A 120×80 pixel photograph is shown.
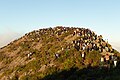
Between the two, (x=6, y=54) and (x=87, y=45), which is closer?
(x=87, y=45)

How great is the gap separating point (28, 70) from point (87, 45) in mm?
24244

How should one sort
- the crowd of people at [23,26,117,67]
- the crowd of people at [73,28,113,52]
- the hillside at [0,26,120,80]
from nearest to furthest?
the hillside at [0,26,120,80] → the crowd of people at [23,26,117,67] → the crowd of people at [73,28,113,52]

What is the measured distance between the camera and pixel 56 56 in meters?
130

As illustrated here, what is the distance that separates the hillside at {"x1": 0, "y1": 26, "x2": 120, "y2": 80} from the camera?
108 metres

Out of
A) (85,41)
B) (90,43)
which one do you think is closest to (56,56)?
(90,43)

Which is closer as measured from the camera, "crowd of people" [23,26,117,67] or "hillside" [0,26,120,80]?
"hillside" [0,26,120,80]

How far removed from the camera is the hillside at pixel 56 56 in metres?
108

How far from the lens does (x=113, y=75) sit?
92000 millimetres

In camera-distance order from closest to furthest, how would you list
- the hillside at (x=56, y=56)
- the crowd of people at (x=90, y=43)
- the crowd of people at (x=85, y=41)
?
the hillside at (x=56, y=56) → the crowd of people at (x=85, y=41) → the crowd of people at (x=90, y=43)

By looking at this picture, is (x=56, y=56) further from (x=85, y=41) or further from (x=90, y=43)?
(x=85, y=41)

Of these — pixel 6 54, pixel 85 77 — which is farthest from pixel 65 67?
pixel 6 54

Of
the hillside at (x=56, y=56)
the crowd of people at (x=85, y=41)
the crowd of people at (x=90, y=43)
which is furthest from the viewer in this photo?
the crowd of people at (x=90, y=43)

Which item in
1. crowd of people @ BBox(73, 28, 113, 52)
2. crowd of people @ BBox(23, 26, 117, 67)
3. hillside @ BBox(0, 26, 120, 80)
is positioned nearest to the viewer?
hillside @ BBox(0, 26, 120, 80)

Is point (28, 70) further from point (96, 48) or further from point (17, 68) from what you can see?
point (96, 48)
